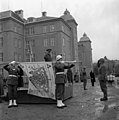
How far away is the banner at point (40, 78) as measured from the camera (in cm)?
802

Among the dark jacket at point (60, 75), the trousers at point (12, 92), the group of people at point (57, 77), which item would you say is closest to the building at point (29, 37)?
the group of people at point (57, 77)

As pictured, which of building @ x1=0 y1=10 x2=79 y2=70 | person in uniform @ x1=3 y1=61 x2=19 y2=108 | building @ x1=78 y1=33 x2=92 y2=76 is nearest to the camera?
person in uniform @ x1=3 y1=61 x2=19 y2=108

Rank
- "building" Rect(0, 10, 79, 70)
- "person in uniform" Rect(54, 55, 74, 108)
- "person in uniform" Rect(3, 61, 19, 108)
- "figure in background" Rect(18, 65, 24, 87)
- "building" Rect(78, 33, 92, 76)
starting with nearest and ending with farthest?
"person in uniform" Rect(54, 55, 74, 108)
"person in uniform" Rect(3, 61, 19, 108)
"figure in background" Rect(18, 65, 24, 87)
"building" Rect(0, 10, 79, 70)
"building" Rect(78, 33, 92, 76)

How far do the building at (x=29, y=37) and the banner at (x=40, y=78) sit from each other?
3502 centimetres

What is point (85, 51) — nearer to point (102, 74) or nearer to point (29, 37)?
point (29, 37)

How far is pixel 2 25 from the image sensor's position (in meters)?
44.0

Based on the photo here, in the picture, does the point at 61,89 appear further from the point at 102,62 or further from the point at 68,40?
the point at 68,40

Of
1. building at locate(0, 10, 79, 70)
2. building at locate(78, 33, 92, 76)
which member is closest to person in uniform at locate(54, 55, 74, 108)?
building at locate(0, 10, 79, 70)

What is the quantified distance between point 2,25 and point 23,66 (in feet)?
126

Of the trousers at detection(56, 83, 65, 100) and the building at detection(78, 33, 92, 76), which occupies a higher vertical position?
the building at detection(78, 33, 92, 76)

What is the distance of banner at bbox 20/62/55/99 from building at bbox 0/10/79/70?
35.0 m

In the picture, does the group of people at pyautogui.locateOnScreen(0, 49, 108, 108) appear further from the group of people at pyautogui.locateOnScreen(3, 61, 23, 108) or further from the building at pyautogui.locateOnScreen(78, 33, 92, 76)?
the building at pyautogui.locateOnScreen(78, 33, 92, 76)

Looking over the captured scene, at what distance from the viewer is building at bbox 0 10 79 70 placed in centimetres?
4281

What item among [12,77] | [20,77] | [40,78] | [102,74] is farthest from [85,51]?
[12,77]
